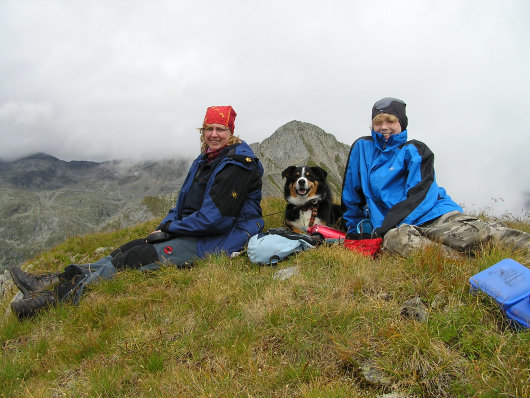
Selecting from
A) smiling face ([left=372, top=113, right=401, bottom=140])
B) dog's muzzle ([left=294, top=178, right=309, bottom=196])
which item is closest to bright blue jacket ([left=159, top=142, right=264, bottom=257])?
dog's muzzle ([left=294, top=178, right=309, bottom=196])

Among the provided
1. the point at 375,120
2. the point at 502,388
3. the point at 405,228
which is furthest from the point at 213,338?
the point at 375,120

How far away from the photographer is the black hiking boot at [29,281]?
487 centimetres

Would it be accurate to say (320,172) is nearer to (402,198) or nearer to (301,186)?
(301,186)

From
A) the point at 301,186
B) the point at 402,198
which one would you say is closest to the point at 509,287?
the point at 402,198

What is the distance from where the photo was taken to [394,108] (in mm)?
5855

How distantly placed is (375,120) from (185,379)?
5078mm

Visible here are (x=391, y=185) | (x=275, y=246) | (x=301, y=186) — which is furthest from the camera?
(x=301, y=186)

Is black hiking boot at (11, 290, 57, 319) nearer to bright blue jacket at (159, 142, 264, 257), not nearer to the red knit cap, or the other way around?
bright blue jacket at (159, 142, 264, 257)

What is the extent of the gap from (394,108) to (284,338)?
15.1 ft

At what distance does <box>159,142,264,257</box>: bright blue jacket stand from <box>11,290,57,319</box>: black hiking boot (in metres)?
1.89

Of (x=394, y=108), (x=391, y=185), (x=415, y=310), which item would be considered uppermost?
(x=394, y=108)

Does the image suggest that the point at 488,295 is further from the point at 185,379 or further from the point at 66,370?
the point at 66,370

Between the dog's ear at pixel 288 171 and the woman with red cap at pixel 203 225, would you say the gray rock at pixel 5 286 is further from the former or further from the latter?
the dog's ear at pixel 288 171

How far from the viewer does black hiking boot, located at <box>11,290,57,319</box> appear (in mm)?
4453
